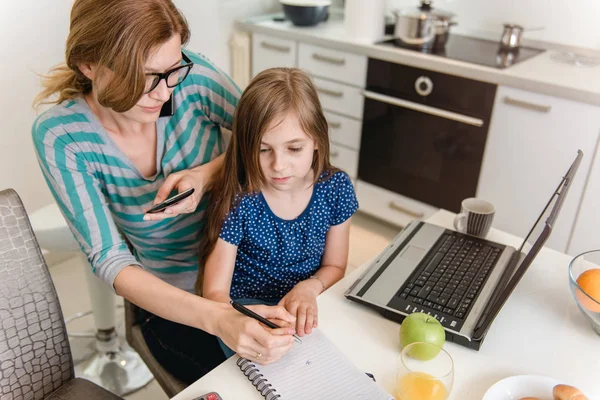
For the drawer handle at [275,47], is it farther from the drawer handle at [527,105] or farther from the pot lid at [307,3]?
the drawer handle at [527,105]

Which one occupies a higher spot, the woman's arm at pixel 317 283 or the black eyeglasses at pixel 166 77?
the black eyeglasses at pixel 166 77

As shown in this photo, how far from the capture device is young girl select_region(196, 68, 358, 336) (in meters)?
1.22

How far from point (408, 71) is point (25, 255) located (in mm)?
1842

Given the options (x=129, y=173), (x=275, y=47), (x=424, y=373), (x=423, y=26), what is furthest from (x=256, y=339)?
(x=275, y=47)

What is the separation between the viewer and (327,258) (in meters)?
1.38

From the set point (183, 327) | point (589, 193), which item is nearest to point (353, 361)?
point (183, 327)

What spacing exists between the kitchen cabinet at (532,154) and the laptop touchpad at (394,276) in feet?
3.96

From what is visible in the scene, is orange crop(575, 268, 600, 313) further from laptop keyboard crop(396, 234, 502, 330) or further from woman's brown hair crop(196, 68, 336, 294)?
woman's brown hair crop(196, 68, 336, 294)

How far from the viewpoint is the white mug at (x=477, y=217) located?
131 centimetres

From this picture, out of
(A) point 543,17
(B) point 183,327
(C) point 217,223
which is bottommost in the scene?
(B) point 183,327

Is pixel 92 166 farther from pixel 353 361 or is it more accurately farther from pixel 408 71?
pixel 408 71

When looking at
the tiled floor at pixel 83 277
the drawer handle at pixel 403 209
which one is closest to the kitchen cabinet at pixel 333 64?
the drawer handle at pixel 403 209

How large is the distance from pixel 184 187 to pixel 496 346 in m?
0.70

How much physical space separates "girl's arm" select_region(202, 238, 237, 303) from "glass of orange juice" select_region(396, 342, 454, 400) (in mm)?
462
